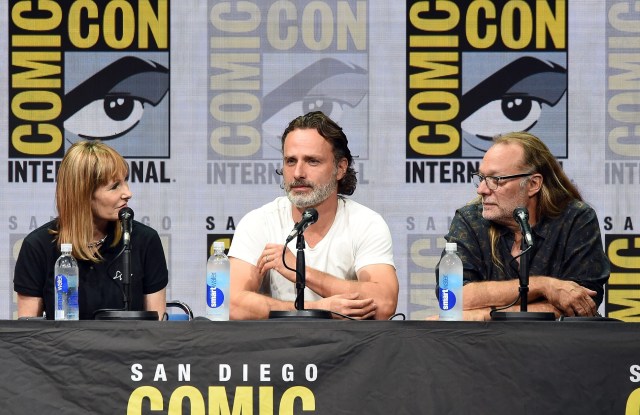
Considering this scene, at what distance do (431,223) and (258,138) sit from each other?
808 millimetres

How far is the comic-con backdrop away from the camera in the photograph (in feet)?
13.9

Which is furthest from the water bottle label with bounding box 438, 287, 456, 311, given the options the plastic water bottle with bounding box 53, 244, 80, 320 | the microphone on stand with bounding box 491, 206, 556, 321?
the plastic water bottle with bounding box 53, 244, 80, 320

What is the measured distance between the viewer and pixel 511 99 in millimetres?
4258

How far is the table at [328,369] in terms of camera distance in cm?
246

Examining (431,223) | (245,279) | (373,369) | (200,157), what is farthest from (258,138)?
(373,369)

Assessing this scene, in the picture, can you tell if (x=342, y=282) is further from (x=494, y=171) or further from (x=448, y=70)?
(x=448, y=70)

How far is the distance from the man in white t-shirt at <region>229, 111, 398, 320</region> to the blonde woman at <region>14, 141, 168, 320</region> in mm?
404

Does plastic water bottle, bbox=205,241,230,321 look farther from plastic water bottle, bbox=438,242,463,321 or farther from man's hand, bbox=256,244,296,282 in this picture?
plastic water bottle, bbox=438,242,463,321

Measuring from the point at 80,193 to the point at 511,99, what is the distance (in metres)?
1.95

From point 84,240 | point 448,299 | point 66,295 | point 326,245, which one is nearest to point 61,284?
point 66,295

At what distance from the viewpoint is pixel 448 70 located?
4.25 metres

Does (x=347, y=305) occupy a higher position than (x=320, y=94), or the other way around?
(x=320, y=94)

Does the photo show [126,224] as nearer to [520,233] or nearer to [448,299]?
[448,299]

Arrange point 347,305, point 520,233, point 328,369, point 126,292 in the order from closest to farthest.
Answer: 1. point 328,369
2. point 126,292
3. point 347,305
4. point 520,233
